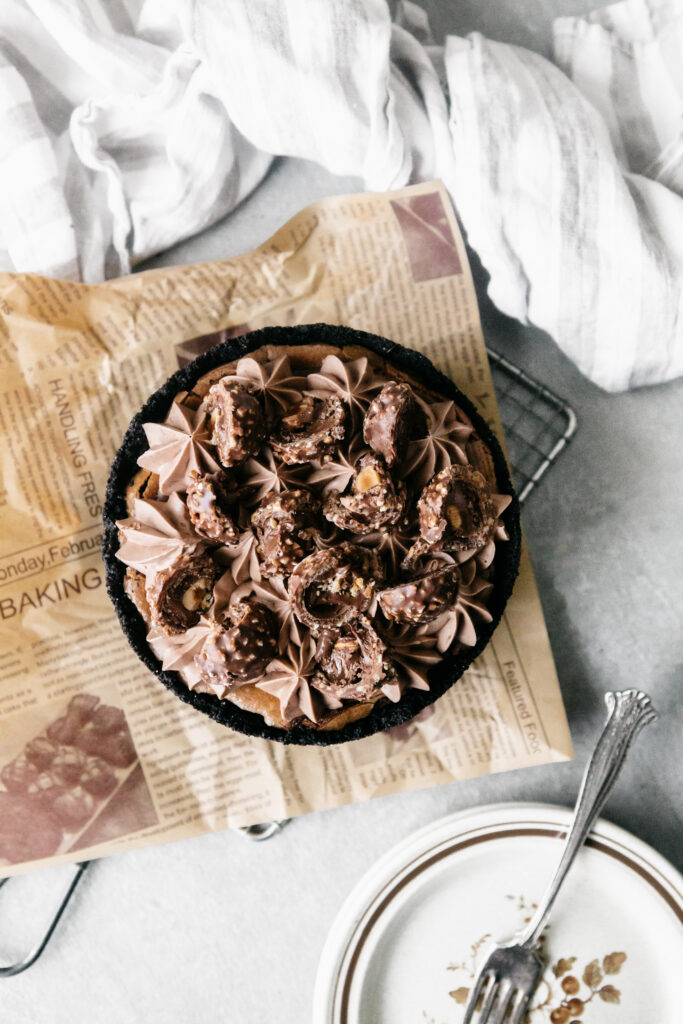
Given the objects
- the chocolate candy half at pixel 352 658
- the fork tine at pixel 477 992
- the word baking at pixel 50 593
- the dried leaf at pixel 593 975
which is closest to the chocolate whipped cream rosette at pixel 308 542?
the chocolate candy half at pixel 352 658

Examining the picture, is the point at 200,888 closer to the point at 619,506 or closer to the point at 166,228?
the point at 619,506

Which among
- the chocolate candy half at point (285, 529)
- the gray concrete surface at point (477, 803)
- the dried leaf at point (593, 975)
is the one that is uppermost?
the chocolate candy half at point (285, 529)

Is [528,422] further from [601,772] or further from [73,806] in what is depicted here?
[73,806]

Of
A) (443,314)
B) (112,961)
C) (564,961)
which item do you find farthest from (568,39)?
(112,961)

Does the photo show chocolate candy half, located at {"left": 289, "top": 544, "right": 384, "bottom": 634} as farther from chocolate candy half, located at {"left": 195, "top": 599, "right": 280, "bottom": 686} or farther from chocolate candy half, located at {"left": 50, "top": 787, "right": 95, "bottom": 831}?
chocolate candy half, located at {"left": 50, "top": 787, "right": 95, "bottom": 831}

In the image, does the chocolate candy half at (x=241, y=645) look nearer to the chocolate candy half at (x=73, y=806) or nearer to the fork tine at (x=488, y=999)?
the chocolate candy half at (x=73, y=806)

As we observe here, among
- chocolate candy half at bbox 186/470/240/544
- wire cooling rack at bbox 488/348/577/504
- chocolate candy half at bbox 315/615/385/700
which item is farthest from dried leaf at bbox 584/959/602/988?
chocolate candy half at bbox 186/470/240/544

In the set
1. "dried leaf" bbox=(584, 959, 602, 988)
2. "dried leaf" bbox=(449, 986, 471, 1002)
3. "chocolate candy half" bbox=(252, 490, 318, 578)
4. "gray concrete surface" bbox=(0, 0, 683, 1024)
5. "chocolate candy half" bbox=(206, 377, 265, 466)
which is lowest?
"dried leaf" bbox=(584, 959, 602, 988)
